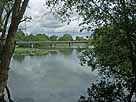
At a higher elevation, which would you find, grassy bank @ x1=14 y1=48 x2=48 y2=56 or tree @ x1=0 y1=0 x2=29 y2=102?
tree @ x1=0 y1=0 x2=29 y2=102

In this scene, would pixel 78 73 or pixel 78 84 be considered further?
pixel 78 73

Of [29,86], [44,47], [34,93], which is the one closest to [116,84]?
[34,93]

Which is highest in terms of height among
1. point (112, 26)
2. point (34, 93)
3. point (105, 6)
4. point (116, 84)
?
point (105, 6)

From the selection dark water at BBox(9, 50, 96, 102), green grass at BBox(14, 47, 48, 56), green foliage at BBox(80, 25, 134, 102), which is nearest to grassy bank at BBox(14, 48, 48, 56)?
green grass at BBox(14, 47, 48, 56)

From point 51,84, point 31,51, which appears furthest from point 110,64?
point 31,51

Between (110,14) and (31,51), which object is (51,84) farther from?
(31,51)

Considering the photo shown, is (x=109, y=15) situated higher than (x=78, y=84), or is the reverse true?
(x=109, y=15)

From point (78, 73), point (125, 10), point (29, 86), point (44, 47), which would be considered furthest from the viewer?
point (44, 47)

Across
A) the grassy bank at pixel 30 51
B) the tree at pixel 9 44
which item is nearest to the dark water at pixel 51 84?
the tree at pixel 9 44

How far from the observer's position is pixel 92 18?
798 cm

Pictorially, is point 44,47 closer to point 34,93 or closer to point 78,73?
point 78,73

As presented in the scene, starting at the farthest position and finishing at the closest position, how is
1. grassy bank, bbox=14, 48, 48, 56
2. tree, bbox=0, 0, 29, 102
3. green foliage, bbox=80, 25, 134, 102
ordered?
grassy bank, bbox=14, 48, 48, 56, green foliage, bbox=80, 25, 134, 102, tree, bbox=0, 0, 29, 102

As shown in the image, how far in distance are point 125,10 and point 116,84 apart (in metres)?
2.65

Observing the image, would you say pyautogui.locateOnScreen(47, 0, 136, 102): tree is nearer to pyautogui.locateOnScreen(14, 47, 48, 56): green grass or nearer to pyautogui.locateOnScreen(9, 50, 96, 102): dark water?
pyautogui.locateOnScreen(9, 50, 96, 102): dark water
